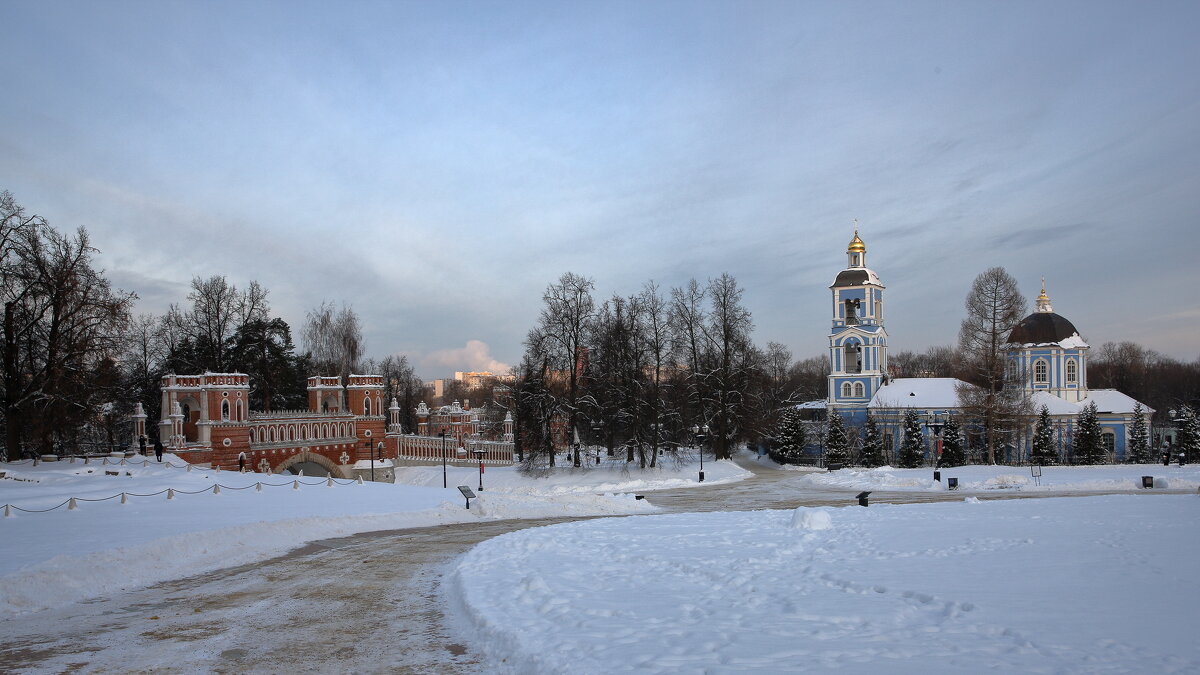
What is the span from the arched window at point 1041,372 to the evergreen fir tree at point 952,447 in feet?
43.9

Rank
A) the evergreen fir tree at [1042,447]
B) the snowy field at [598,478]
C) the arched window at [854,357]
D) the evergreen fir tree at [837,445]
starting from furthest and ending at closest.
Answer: the arched window at [854,357]
the evergreen fir tree at [837,445]
the evergreen fir tree at [1042,447]
the snowy field at [598,478]

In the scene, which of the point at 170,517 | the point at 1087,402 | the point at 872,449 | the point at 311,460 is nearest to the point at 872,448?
the point at 872,449

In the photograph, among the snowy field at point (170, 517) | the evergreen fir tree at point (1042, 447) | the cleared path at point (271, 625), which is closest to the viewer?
the cleared path at point (271, 625)

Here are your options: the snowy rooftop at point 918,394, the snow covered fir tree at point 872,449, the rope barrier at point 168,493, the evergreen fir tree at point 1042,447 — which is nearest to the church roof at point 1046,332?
the snowy rooftop at point 918,394

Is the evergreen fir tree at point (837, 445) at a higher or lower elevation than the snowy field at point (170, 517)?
lower

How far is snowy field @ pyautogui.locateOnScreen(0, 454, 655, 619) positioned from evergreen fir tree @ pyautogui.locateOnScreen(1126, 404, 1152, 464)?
120 feet

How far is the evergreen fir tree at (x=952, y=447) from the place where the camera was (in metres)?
45.8

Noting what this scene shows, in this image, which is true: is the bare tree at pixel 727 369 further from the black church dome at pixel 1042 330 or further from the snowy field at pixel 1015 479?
the black church dome at pixel 1042 330

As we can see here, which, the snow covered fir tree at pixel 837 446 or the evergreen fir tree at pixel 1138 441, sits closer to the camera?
the evergreen fir tree at pixel 1138 441

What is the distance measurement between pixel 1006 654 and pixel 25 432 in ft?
123

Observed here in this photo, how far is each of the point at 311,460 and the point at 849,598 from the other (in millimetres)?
39579

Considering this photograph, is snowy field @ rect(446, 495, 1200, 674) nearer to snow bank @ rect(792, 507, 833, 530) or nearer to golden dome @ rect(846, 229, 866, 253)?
snow bank @ rect(792, 507, 833, 530)

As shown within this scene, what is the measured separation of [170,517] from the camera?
18.6m

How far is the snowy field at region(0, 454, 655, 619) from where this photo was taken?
12.9 meters
